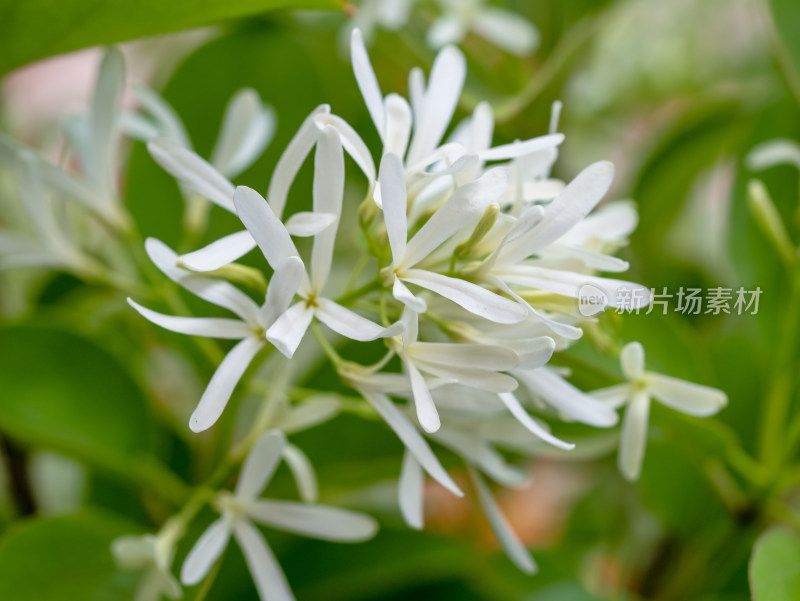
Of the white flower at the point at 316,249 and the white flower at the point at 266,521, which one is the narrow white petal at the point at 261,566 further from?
the white flower at the point at 316,249

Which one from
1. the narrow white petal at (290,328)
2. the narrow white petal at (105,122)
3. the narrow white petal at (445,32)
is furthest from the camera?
the narrow white petal at (445,32)

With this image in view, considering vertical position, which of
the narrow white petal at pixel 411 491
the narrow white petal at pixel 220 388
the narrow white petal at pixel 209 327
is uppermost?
the narrow white petal at pixel 209 327

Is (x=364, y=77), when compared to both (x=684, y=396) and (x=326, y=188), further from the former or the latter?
(x=684, y=396)

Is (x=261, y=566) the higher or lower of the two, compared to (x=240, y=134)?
lower

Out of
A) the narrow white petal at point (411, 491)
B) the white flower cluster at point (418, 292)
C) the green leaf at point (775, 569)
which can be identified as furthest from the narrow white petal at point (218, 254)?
the green leaf at point (775, 569)

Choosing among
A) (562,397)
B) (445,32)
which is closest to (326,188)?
(562,397)

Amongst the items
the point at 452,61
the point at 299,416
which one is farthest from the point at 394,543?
the point at 452,61
